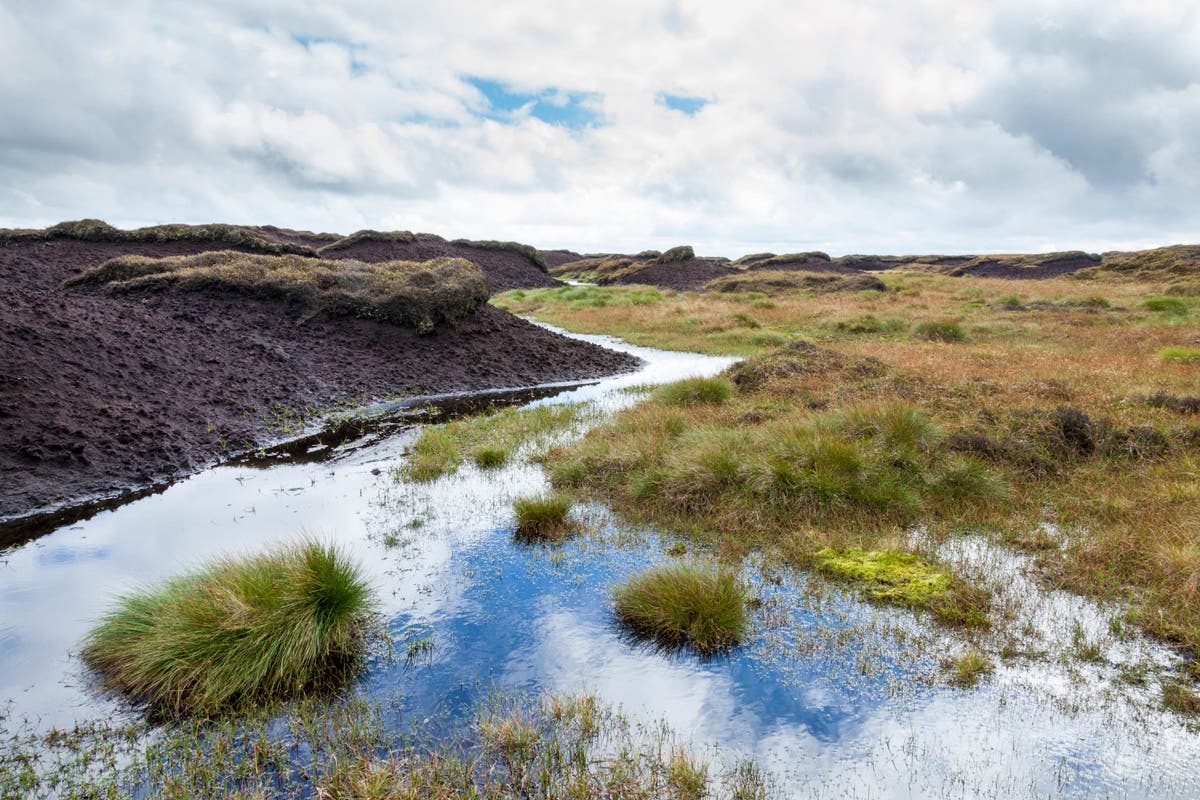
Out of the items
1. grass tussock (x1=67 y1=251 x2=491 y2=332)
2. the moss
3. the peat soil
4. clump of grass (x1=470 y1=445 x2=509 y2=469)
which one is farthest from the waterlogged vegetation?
the moss

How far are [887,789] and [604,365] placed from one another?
20.1 meters

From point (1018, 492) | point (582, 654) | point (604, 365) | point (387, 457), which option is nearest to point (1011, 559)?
point (1018, 492)

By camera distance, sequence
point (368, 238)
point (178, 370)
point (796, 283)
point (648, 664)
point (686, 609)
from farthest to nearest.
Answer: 1. point (796, 283)
2. point (368, 238)
3. point (178, 370)
4. point (686, 609)
5. point (648, 664)

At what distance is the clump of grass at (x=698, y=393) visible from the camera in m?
15.6

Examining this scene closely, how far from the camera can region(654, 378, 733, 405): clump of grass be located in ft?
51.1

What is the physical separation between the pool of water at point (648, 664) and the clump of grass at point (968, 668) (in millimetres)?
109

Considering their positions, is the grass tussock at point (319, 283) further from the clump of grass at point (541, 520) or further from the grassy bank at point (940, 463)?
A: the clump of grass at point (541, 520)

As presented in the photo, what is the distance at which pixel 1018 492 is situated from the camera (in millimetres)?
9656

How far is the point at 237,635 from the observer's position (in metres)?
5.84

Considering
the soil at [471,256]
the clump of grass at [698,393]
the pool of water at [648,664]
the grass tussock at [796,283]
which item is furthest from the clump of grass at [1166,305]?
the soil at [471,256]

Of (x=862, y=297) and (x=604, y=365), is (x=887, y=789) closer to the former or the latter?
(x=604, y=365)

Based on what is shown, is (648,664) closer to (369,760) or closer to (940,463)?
(369,760)

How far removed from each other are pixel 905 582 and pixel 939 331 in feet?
73.0

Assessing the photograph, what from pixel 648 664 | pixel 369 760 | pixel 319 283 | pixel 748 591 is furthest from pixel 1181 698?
pixel 319 283
